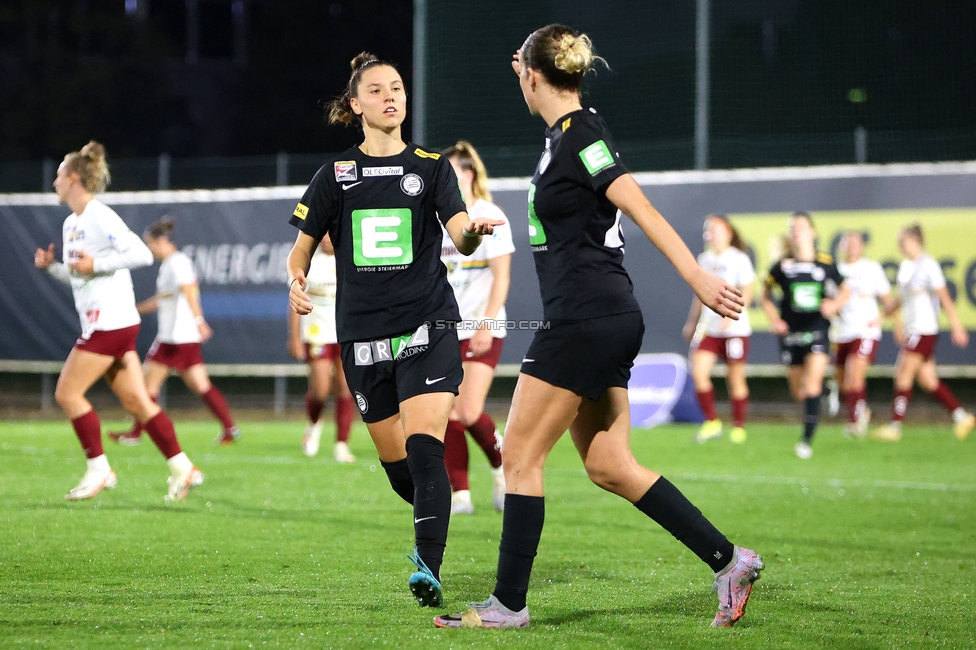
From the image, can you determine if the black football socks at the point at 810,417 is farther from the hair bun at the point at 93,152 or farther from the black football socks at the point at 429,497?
the black football socks at the point at 429,497

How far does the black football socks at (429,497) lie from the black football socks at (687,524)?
32.2 inches

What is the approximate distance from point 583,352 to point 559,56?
1.10m

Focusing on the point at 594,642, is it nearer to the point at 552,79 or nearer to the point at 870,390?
the point at 552,79

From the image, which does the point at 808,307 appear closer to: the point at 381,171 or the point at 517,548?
the point at 381,171

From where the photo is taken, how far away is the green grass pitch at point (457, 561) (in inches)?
174

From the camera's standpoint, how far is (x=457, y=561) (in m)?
6.07

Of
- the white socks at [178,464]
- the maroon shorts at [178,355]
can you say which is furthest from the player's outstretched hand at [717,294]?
the maroon shorts at [178,355]

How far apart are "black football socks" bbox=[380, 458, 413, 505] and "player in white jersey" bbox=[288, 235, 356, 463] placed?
6.21 meters

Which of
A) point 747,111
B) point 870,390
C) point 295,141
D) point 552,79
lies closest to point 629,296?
→ point 552,79

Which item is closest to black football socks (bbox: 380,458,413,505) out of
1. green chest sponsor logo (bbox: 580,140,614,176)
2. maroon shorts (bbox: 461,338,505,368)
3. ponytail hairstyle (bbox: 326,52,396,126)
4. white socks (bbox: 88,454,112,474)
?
ponytail hairstyle (bbox: 326,52,396,126)

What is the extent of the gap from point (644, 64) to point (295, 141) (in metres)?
14.5

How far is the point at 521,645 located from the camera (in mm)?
4164

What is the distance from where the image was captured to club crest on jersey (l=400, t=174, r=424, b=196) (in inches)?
199

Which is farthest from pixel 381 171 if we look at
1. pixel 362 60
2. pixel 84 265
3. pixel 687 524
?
pixel 84 265
